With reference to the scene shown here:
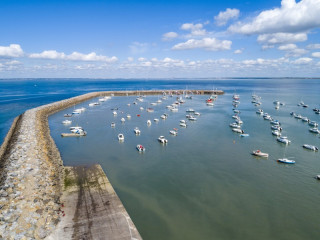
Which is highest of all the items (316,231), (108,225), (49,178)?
(49,178)

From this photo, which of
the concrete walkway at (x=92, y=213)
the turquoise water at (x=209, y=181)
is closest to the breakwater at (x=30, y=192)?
the concrete walkway at (x=92, y=213)

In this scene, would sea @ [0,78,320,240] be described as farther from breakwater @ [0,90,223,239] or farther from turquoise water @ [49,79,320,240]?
breakwater @ [0,90,223,239]

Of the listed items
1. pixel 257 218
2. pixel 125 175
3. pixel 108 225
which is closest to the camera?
pixel 108 225

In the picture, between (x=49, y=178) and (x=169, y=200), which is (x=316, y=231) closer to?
(x=169, y=200)

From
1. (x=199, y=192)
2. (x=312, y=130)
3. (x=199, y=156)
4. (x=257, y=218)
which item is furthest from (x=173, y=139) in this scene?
(x=312, y=130)

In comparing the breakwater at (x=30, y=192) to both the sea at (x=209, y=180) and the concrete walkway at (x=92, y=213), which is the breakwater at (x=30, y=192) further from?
the sea at (x=209, y=180)

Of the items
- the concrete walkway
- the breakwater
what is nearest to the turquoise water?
the concrete walkway

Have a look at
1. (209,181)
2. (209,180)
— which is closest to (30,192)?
(209,181)
